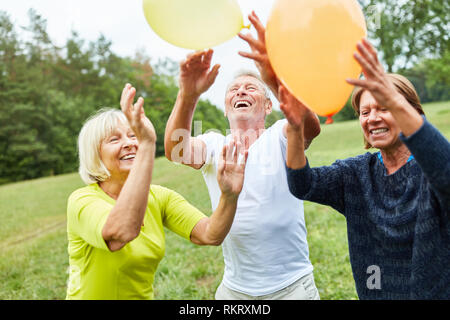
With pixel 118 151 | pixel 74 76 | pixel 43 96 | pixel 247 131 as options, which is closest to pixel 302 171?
pixel 247 131

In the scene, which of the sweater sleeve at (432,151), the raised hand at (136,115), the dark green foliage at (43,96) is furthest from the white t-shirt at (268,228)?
the dark green foliage at (43,96)

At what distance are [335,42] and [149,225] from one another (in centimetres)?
113

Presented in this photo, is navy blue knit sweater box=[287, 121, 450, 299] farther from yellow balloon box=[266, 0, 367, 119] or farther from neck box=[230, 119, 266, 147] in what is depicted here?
neck box=[230, 119, 266, 147]

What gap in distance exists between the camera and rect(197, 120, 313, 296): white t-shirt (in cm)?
188

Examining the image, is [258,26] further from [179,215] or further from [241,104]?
[179,215]

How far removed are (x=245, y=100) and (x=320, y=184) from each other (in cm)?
64

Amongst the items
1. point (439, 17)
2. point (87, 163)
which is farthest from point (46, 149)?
point (87, 163)

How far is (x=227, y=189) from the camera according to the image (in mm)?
1676

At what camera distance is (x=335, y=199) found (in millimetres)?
1687

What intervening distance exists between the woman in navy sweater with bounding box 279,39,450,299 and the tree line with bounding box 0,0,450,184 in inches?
357

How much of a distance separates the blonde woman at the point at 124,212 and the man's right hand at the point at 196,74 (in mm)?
272

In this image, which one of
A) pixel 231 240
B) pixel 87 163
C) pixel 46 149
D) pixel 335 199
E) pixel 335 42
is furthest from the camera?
pixel 46 149

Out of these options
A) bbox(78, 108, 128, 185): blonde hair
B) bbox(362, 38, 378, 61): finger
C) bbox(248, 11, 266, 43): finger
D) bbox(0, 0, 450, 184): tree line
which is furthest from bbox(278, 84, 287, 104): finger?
bbox(0, 0, 450, 184): tree line
